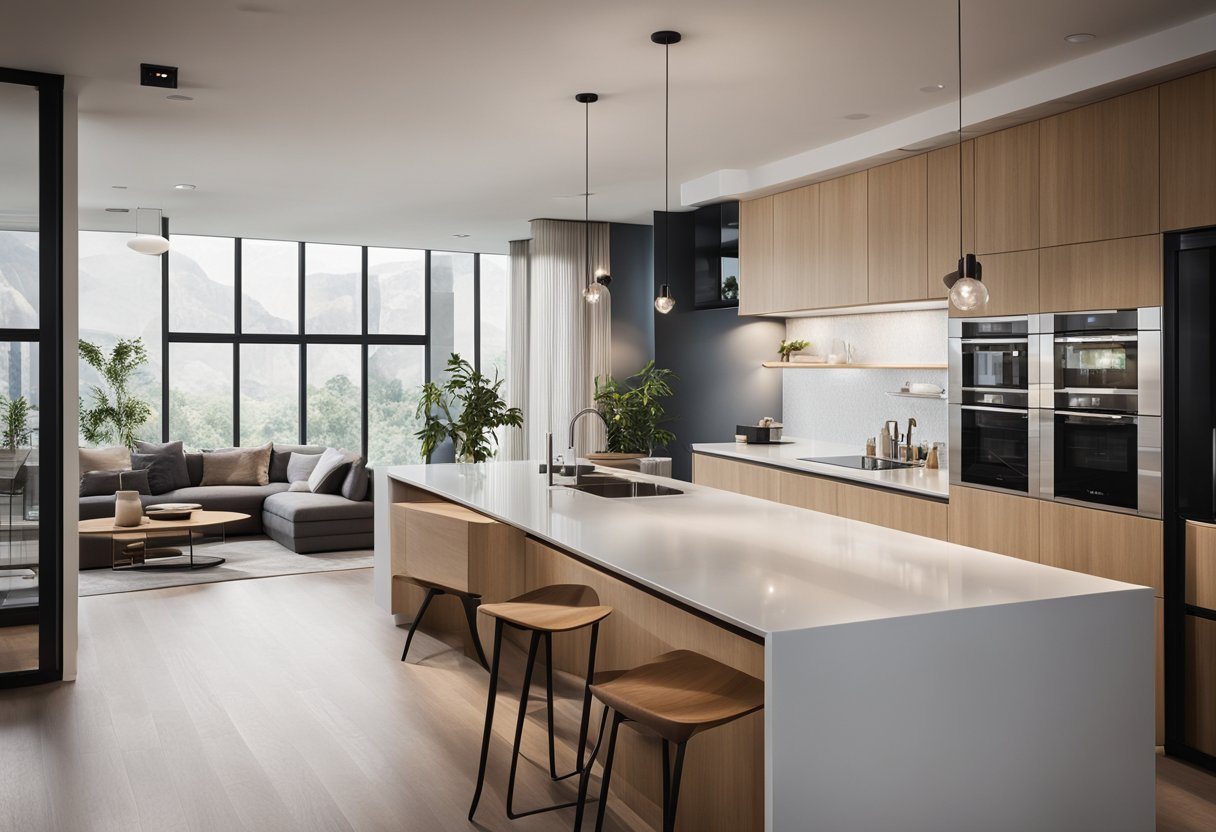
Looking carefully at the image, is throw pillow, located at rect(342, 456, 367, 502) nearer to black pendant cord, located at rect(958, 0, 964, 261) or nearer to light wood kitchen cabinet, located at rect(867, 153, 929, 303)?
light wood kitchen cabinet, located at rect(867, 153, 929, 303)

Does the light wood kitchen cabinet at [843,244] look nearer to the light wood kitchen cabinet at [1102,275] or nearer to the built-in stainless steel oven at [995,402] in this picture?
the built-in stainless steel oven at [995,402]

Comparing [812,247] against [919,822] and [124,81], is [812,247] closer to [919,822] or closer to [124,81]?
[124,81]

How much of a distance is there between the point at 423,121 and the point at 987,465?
3.30m

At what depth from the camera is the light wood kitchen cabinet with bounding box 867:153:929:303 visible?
5.23 meters

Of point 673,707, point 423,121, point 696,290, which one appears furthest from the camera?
point 696,290

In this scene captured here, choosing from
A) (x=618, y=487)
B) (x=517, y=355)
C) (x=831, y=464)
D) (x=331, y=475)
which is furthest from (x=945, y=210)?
(x=331, y=475)

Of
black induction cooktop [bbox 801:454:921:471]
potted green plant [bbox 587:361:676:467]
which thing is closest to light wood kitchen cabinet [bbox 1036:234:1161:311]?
black induction cooktop [bbox 801:454:921:471]

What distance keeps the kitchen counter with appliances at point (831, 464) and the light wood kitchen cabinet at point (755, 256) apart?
0.95m

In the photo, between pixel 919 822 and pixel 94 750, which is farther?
pixel 94 750

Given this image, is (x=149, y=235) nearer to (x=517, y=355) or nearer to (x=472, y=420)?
(x=472, y=420)

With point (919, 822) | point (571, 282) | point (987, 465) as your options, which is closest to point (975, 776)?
point (919, 822)

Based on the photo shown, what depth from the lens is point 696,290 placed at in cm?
754

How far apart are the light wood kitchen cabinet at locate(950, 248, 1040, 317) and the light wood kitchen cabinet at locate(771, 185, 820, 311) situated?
1.53 meters

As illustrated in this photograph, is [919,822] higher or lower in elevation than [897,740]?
lower
